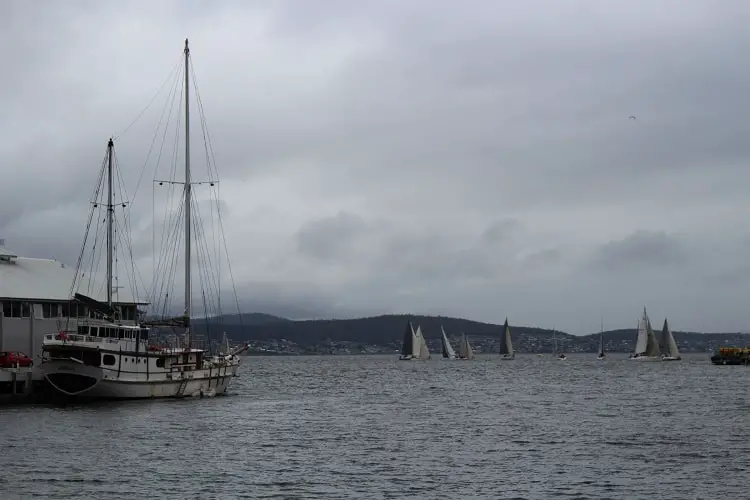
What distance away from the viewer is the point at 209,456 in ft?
167

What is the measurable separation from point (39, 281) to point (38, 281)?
0.14m

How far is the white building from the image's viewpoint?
90562 mm

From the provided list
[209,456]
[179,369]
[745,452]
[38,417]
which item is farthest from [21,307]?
[745,452]

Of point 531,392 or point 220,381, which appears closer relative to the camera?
point 220,381

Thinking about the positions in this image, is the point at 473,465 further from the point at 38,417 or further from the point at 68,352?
the point at 68,352

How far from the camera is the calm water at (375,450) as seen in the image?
4116cm

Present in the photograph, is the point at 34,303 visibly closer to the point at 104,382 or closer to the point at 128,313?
the point at 128,313

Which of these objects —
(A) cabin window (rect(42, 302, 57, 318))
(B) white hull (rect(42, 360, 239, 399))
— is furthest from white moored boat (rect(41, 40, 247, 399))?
(A) cabin window (rect(42, 302, 57, 318))

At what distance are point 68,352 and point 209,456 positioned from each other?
30.3 m

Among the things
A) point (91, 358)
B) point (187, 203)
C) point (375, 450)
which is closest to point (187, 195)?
point (187, 203)

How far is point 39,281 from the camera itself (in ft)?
322

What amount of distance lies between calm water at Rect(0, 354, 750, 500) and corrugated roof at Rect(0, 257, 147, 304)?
20037mm

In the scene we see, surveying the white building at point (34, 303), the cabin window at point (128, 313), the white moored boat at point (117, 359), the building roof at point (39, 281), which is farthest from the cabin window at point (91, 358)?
the cabin window at point (128, 313)

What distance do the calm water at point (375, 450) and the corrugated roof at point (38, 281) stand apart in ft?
65.7
